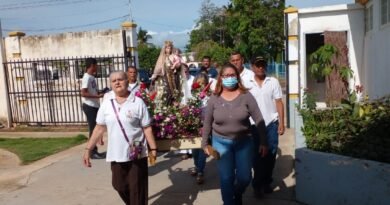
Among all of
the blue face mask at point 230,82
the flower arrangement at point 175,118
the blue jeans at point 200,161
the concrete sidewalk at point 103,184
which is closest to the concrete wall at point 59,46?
the concrete sidewalk at point 103,184

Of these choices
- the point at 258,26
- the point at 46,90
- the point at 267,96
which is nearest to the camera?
the point at 267,96

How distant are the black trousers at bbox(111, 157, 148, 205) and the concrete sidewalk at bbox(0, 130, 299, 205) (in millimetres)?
1004

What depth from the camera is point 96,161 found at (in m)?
7.78

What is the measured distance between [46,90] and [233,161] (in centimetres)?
943

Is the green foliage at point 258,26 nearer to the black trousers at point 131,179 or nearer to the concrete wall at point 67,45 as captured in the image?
the concrete wall at point 67,45

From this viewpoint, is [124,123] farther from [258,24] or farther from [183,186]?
[258,24]

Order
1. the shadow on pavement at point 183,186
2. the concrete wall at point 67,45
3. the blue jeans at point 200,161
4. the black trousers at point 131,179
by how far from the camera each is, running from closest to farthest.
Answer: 1. the black trousers at point 131,179
2. the shadow on pavement at point 183,186
3. the blue jeans at point 200,161
4. the concrete wall at point 67,45

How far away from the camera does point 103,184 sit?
630 cm

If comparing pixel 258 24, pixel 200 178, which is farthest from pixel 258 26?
pixel 200 178

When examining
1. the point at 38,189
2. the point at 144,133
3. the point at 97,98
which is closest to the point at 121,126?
the point at 144,133

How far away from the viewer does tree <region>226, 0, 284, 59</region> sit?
2997cm

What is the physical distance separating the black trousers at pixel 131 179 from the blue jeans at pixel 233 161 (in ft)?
2.73

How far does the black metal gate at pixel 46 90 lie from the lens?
40.0 ft

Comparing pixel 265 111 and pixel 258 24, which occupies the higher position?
Answer: pixel 258 24
